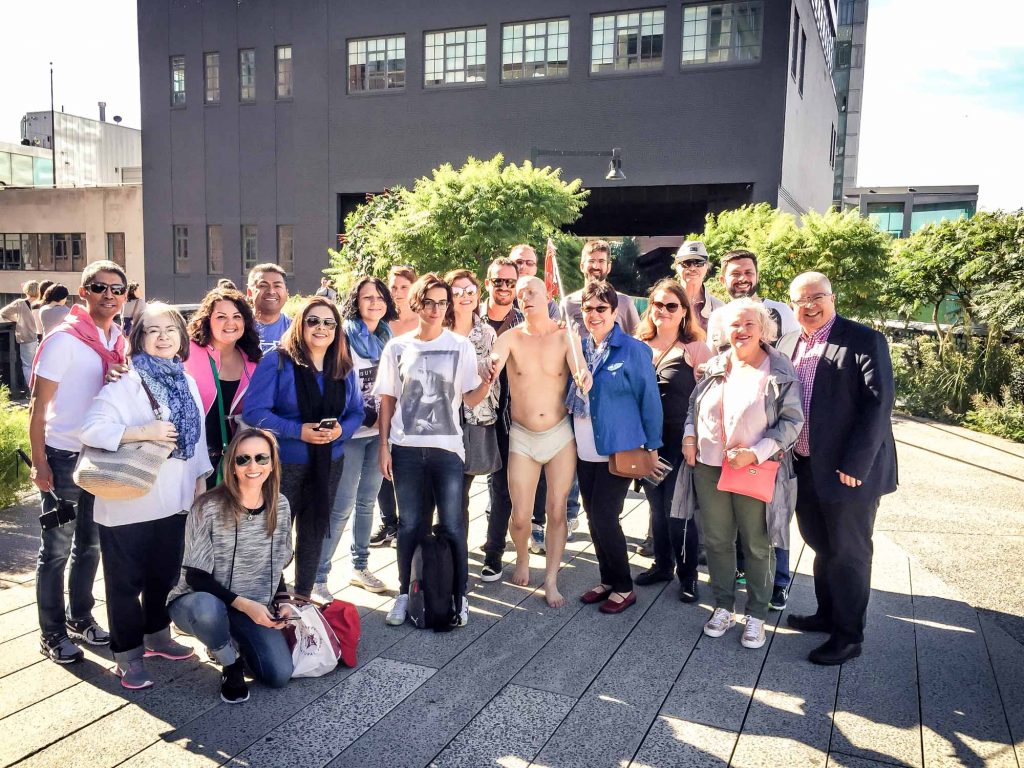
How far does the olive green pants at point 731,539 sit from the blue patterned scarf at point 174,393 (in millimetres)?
2782

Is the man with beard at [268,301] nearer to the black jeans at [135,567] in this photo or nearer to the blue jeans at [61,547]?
the blue jeans at [61,547]

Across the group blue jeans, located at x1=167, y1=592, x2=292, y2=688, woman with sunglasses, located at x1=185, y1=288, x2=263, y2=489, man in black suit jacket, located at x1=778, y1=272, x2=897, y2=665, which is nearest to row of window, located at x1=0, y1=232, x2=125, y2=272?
woman with sunglasses, located at x1=185, y1=288, x2=263, y2=489

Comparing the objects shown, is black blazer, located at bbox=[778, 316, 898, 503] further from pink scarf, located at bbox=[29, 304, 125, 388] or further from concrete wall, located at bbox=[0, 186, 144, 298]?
concrete wall, located at bbox=[0, 186, 144, 298]

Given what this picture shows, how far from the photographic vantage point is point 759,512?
4.53 meters

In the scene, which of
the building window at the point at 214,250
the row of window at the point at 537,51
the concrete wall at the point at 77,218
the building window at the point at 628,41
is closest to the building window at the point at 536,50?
the row of window at the point at 537,51

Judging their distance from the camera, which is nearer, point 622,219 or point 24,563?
point 24,563

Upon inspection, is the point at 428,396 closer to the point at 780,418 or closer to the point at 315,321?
the point at 315,321

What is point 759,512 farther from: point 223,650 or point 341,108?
point 341,108

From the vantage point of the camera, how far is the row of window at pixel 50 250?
35031 mm

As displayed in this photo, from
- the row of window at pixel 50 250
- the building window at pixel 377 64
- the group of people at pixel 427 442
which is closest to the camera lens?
the group of people at pixel 427 442

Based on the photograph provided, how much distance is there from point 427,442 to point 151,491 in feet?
4.96

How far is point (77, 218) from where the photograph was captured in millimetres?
35531

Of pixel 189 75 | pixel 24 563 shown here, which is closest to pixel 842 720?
pixel 24 563

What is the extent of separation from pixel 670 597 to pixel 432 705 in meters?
2.05
